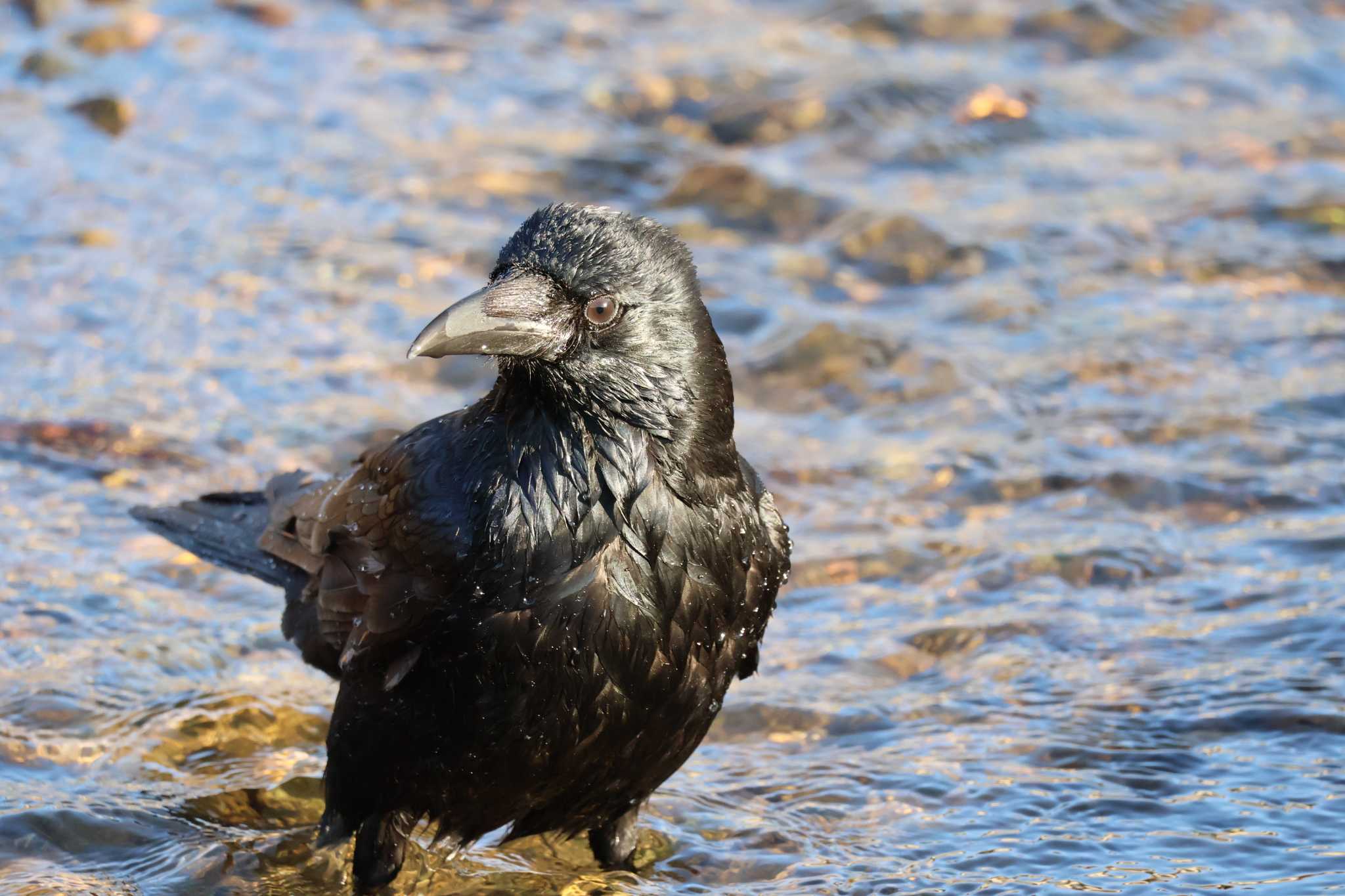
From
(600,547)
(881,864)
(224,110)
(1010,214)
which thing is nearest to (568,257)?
(600,547)

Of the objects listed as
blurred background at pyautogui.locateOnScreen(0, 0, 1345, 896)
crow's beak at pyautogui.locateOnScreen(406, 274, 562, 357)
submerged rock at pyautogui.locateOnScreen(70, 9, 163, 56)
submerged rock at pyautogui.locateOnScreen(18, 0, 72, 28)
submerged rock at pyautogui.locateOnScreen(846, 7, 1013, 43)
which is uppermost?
crow's beak at pyautogui.locateOnScreen(406, 274, 562, 357)

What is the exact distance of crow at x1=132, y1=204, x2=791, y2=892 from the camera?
399 centimetres

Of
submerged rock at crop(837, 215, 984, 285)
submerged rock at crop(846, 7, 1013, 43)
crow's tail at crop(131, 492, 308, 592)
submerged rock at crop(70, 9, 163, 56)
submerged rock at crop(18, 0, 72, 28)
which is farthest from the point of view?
submerged rock at crop(846, 7, 1013, 43)

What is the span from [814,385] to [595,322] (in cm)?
366

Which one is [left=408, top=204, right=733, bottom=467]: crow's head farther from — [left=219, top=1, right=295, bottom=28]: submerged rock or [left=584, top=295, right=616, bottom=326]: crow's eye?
[left=219, top=1, right=295, bottom=28]: submerged rock

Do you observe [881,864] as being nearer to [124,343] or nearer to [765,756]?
[765,756]

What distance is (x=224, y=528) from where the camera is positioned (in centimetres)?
541

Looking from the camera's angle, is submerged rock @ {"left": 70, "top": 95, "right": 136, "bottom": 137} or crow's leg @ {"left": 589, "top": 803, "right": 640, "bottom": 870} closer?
crow's leg @ {"left": 589, "top": 803, "right": 640, "bottom": 870}

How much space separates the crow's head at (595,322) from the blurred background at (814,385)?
1554 mm

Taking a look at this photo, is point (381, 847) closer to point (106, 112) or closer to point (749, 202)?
point (749, 202)

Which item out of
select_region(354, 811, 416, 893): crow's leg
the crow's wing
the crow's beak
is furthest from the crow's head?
select_region(354, 811, 416, 893): crow's leg

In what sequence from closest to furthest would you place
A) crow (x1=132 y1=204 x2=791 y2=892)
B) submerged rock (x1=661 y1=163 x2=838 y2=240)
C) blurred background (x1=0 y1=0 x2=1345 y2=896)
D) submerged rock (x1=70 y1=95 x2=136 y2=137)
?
crow (x1=132 y1=204 x2=791 y2=892), blurred background (x1=0 y1=0 x2=1345 y2=896), submerged rock (x1=661 y1=163 x2=838 y2=240), submerged rock (x1=70 y1=95 x2=136 y2=137)

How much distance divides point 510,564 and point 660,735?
2.02ft

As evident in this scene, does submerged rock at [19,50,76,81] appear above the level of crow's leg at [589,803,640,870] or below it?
above
